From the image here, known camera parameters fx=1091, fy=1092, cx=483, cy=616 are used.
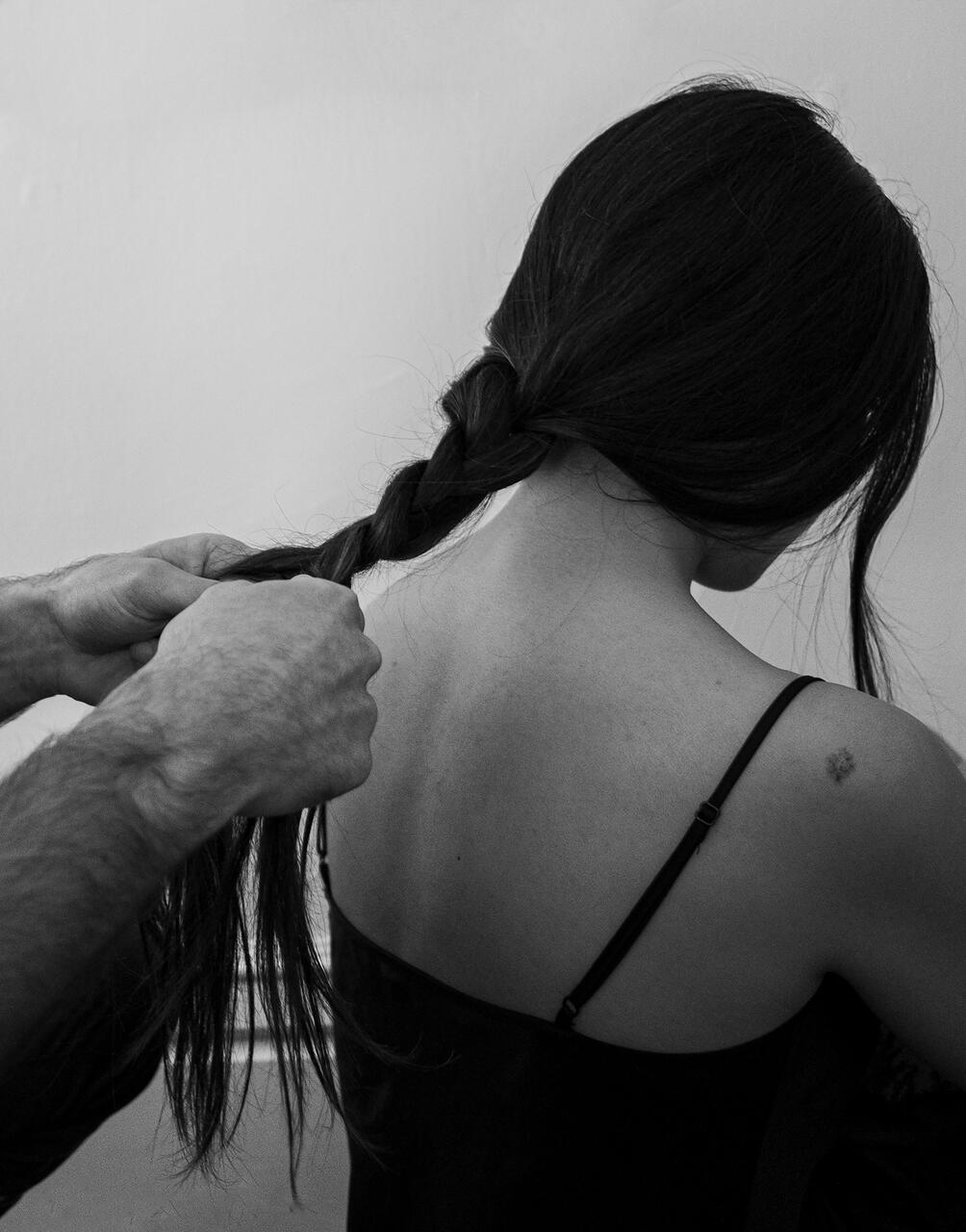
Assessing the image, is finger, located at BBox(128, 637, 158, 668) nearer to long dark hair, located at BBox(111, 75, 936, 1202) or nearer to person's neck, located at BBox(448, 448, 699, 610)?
long dark hair, located at BBox(111, 75, 936, 1202)

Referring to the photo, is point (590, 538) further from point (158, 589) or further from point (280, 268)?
point (280, 268)

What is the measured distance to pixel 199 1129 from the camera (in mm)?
852

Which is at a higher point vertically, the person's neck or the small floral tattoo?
the person's neck

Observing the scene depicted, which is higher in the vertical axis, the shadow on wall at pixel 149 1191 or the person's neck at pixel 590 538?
the person's neck at pixel 590 538

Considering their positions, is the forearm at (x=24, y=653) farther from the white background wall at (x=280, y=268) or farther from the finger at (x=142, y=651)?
the white background wall at (x=280, y=268)

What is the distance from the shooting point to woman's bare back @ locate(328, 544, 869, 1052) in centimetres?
67

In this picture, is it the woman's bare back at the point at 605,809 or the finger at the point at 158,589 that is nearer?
the woman's bare back at the point at 605,809

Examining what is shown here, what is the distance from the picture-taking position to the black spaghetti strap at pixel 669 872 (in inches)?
26.1

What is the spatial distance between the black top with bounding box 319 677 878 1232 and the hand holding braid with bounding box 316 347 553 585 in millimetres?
243

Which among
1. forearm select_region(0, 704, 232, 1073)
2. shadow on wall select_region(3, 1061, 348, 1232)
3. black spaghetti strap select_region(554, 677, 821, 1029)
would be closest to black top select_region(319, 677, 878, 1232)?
black spaghetti strap select_region(554, 677, 821, 1029)

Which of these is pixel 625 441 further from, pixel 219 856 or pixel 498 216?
pixel 498 216

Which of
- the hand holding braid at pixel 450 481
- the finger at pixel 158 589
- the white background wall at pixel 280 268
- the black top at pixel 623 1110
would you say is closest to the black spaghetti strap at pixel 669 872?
the black top at pixel 623 1110

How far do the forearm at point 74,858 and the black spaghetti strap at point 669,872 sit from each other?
0.28 metres

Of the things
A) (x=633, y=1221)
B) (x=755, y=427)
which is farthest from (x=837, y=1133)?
(x=755, y=427)
